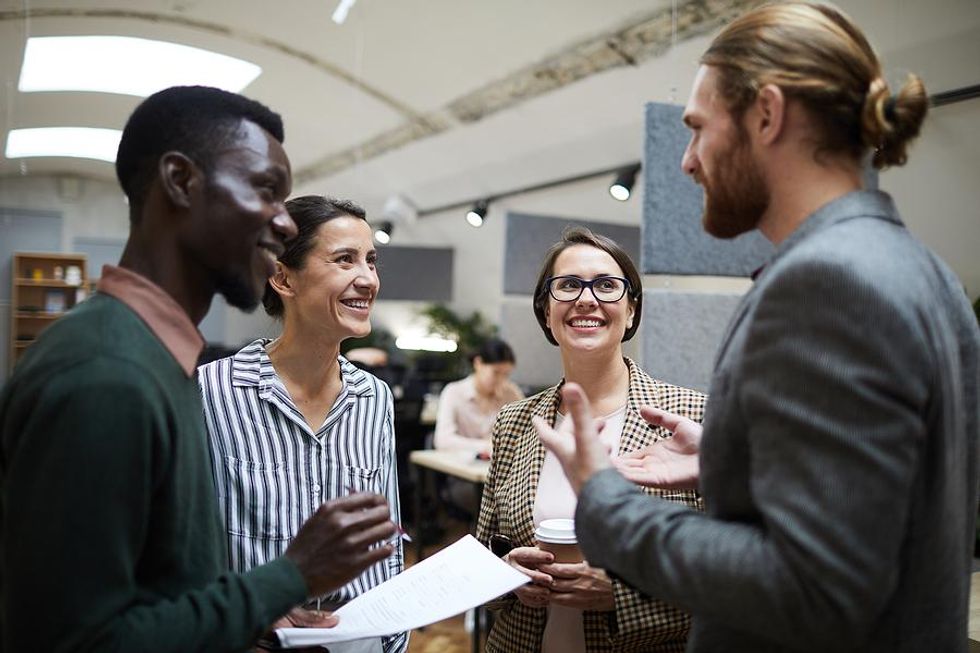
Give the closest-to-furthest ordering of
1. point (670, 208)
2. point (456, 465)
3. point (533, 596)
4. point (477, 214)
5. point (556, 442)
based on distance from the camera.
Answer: point (556, 442), point (533, 596), point (670, 208), point (456, 465), point (477, 214)

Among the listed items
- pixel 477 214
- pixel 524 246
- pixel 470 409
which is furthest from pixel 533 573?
pixel 477 214

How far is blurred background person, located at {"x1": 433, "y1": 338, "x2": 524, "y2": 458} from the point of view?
4488 mm

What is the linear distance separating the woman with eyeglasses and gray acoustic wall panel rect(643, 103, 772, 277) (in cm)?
57

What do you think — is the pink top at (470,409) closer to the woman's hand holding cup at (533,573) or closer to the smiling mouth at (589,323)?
the smiling mouth at (589,323)

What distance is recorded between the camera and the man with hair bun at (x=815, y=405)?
676 mm

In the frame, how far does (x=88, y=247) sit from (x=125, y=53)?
2.68 ft

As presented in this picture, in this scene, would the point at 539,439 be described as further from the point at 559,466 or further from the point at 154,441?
the point at 154,441

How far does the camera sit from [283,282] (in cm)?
162

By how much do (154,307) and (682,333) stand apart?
189 centimetres

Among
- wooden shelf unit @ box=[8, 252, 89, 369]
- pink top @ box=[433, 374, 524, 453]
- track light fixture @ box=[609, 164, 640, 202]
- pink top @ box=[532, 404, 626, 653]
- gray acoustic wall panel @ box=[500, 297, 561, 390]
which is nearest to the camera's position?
pink top @ box=[532, 404, 626, 653]

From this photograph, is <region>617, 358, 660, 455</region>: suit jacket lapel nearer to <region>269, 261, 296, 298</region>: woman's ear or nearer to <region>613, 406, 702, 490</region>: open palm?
<region>613, 406, 702, 490</region>: open palm

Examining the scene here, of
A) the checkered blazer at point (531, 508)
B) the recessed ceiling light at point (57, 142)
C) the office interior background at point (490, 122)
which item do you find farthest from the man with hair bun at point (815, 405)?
the recessed ceiling light at point (57, 142)

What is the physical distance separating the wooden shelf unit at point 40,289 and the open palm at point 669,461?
1.62m

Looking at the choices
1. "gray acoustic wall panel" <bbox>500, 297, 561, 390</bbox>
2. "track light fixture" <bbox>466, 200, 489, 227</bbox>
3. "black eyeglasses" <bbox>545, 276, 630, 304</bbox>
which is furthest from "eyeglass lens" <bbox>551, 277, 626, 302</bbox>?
"track light fixture" <bbox>466, 200, 489, 227</bbox>
